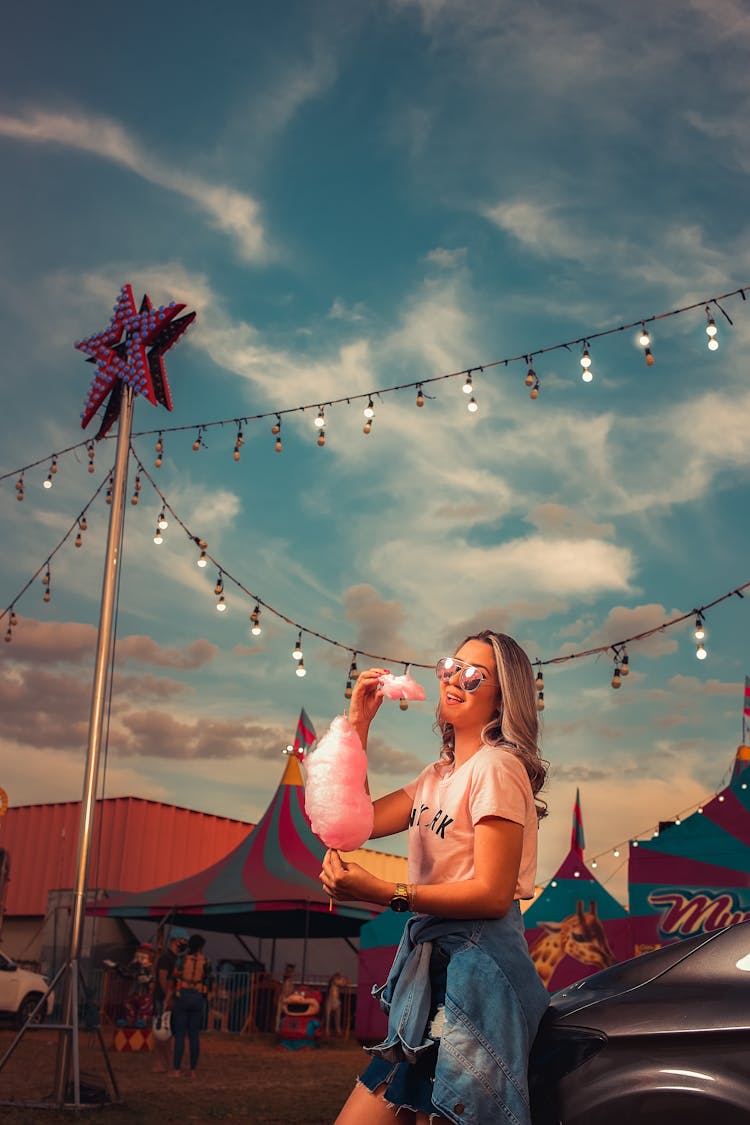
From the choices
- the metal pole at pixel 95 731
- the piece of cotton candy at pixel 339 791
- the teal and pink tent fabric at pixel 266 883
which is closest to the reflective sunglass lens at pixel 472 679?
the piece of cotton candy at pixel 339 791

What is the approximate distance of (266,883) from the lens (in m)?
15.3

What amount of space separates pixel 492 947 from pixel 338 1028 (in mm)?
17107

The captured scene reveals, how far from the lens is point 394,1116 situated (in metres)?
2.24

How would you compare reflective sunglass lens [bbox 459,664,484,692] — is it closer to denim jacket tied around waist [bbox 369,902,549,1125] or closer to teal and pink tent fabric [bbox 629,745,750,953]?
denim jacket tied around waist [bbox 369,902,549,1125]

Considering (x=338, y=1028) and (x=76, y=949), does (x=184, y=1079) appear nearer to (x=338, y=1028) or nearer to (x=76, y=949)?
(x=76, y=949)

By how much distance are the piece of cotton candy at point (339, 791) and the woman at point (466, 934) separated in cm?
10

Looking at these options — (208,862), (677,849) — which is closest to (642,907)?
(677,849)

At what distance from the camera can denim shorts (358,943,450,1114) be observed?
2191mm

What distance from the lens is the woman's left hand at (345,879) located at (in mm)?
2244

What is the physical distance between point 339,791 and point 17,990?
15.1 metres

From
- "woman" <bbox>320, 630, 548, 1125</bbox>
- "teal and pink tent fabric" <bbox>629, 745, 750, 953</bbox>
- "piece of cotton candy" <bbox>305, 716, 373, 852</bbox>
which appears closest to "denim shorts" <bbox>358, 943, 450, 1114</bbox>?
"woman" <bbox>320, 630, 548, 1125</bbox>

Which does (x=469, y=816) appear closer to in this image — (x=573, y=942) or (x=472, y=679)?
(x=472, y=679)

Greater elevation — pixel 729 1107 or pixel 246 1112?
pixel 729 1107

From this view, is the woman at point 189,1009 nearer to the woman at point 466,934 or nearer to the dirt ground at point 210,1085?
the dirt ground at point 210,1085
